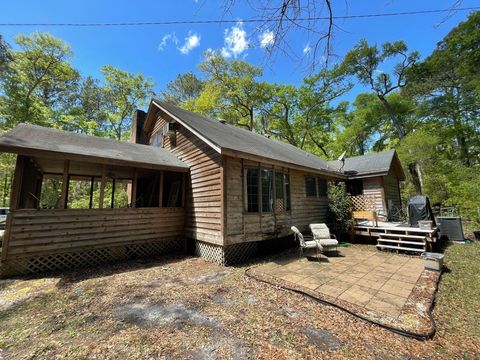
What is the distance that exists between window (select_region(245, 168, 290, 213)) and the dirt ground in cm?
274

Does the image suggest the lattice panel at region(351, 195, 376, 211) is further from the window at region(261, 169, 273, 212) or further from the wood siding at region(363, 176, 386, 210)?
the window at region(261, 169, 273, 212)

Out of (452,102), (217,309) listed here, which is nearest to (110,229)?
(217,309)

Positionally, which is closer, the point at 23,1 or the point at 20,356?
the point at 20,356

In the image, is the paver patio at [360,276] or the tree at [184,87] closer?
the paver patio at [360,276]

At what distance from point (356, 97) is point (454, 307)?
86.3 ft

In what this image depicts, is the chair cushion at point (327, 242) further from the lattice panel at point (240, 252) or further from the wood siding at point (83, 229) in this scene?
the wood siding at point (83, 229)

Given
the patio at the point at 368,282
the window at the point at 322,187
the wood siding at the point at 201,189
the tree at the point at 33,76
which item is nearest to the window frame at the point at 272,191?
the wood siding at the point at 201,189

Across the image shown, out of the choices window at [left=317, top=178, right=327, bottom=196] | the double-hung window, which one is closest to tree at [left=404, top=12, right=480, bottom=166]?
window at [left=317, top=178, right=327, bottom=196]

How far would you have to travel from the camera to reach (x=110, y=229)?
6.79 m

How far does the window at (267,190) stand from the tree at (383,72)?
65.6 ft

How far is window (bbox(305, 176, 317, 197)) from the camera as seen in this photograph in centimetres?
990

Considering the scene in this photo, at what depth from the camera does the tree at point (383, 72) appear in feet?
72.1

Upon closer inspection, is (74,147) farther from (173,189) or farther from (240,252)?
(240,252)

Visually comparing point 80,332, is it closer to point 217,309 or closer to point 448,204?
point 217,309
